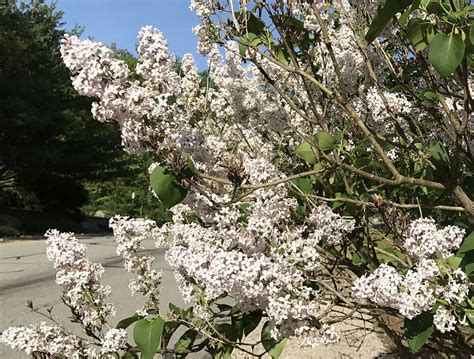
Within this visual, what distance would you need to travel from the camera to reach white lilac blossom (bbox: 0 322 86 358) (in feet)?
6.86

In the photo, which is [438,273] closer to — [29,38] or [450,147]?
[450,147]

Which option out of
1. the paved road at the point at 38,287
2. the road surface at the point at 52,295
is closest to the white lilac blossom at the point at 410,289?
the road surface at the point at 52,295

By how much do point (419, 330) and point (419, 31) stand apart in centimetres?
94

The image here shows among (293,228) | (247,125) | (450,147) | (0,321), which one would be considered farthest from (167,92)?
(0,321)

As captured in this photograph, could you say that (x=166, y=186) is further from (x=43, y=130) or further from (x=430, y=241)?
(x=43, y=130)

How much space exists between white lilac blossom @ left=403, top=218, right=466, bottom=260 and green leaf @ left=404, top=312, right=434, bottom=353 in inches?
6.7

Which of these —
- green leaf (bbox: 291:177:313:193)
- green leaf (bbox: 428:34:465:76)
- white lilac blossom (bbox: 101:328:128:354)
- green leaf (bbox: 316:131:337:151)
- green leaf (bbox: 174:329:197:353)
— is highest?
green leaf (bbox: 428:34:465:76)

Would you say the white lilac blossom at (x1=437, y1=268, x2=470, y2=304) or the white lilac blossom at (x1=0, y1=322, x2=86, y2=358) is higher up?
the white lilac blossom at (x1=437, y1=268, x2=470, y2=304)

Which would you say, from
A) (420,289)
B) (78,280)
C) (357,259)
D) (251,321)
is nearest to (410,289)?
(420,289)

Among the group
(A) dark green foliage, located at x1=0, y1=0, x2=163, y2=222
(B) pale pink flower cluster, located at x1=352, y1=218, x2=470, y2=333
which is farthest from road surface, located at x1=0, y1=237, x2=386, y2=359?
(A) dark green foliage, located at x1=0, y1=0, x2=163, y2=222

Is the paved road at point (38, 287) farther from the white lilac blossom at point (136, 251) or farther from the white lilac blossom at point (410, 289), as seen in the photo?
the white lilac blossom at point (410, 289)

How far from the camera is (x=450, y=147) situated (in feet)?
8.12

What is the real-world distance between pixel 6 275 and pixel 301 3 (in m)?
10.5

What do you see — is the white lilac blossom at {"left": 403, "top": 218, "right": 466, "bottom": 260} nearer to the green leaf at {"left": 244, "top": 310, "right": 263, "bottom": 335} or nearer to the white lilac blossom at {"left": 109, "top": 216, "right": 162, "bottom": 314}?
the green leaf at {"left": 244, "top": 310, "right": 263, "bottom": 335}
